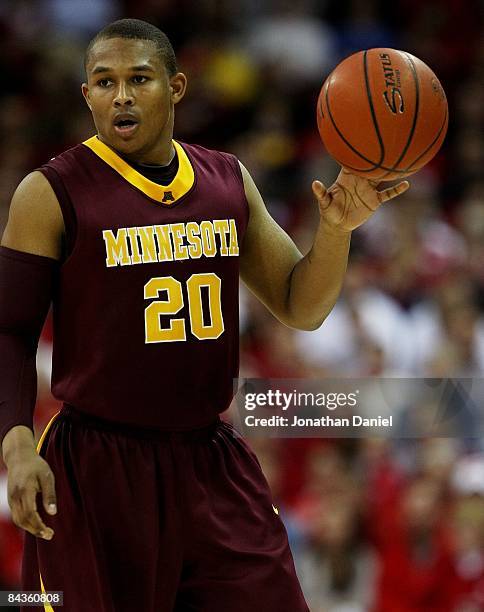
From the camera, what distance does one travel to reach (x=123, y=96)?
304 cm

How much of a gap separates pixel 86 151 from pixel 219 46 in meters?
6.05

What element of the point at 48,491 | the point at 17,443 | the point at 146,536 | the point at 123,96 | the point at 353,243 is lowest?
the point at 146,536

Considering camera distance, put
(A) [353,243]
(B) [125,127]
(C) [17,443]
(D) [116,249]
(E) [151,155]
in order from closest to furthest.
A: (C) [17,443]
(D) [116,249]
(B) [125,127]
(E) [151,155]
(A) [353,243]

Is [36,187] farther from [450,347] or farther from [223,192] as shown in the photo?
[450,347]

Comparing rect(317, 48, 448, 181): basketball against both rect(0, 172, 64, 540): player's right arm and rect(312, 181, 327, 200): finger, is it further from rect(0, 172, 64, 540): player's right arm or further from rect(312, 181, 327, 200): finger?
rect(0, 172, 64, 540): player's right arm

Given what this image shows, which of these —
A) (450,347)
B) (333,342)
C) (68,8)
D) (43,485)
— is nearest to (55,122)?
(68,8)

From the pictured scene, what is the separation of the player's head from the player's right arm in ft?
0.81

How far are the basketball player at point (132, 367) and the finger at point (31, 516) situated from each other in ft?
0.46

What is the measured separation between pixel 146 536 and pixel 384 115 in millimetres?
1237

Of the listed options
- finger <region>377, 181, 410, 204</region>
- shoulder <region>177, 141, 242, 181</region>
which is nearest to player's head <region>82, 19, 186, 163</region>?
shoulder <region>177, 141, 242, 181</region>

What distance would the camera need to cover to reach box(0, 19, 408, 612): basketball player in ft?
9.73

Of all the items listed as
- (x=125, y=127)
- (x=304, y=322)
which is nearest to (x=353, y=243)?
(x=304, y=322)

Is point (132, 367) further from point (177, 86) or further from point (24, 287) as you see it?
point (177, 86)

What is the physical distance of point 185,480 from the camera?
306cm
